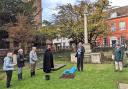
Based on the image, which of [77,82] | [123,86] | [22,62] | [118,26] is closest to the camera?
[123,86]

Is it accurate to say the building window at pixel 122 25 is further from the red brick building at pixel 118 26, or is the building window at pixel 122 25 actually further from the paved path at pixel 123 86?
the paved path at pixel 123 86

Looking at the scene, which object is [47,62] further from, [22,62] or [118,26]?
[118,26]

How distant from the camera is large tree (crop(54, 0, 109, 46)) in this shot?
1841 inches

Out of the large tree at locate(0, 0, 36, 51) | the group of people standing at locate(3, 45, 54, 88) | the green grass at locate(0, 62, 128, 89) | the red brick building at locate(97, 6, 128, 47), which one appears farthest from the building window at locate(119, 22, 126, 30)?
the green grass at locate(0, 62, 128, 89)

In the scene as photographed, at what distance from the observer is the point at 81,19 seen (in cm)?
4794

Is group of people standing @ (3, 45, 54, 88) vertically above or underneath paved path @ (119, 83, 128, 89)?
above

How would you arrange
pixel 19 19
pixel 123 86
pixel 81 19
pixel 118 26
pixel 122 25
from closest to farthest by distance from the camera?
pixel 123 86
pixel 19 19
pixel 81 19
pixel 122 25
pixel 118 26

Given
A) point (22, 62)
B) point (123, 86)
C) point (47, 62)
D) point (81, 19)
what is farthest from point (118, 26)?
point (123, 86)

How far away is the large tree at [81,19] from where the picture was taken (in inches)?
1841

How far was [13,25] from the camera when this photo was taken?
42.9 m

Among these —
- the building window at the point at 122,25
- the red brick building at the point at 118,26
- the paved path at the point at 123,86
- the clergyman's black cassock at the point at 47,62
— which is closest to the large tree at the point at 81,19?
the clergyman's black cassock at the point at 47,62

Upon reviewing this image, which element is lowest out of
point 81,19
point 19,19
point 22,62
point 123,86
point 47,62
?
point 123,86

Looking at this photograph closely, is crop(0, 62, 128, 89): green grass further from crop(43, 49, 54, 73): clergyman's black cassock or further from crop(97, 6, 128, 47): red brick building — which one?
crop(97, 6, 128, 47): red brick building

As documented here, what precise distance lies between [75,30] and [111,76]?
2675cm
